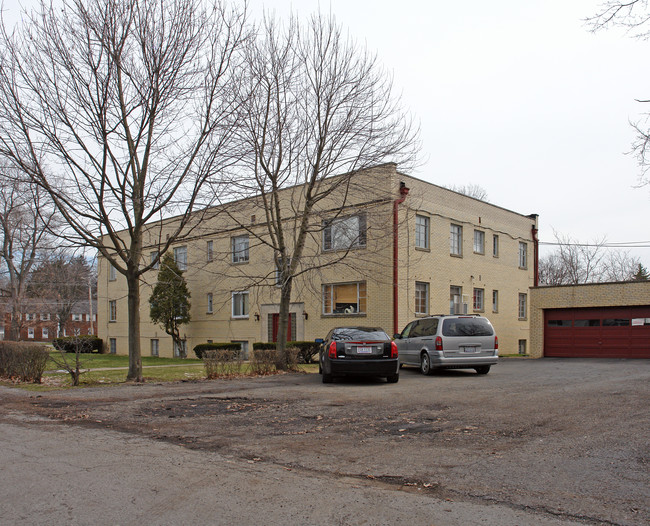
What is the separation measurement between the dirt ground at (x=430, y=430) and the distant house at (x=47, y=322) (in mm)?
35366

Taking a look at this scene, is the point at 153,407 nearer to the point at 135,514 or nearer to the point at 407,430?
the point at 407,430

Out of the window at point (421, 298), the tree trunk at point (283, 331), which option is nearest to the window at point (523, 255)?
the window at point (421, 298)

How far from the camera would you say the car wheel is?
56.9 feet

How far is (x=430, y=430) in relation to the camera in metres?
8.25

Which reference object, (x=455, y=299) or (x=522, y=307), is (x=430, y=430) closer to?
(x=455, y=299)

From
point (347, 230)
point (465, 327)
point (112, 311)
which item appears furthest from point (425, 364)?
point (112, 311)

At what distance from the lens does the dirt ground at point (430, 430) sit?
548 cm

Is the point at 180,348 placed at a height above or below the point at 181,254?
below

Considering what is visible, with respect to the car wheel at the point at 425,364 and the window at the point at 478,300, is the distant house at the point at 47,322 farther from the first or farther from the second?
the car wheel at the point at 425,364

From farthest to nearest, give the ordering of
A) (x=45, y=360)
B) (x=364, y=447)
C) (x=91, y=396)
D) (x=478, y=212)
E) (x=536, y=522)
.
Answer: (x=478, y=212), (x=45, y=360), (x=91, y=396), (x=364, y=447), (x=536, y=522)

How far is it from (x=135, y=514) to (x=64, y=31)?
12.6 m

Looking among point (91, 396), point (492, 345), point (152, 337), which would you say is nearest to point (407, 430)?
point (91, 396)

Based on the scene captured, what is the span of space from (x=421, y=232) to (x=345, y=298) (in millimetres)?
4176

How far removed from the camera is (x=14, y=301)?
41.7m
